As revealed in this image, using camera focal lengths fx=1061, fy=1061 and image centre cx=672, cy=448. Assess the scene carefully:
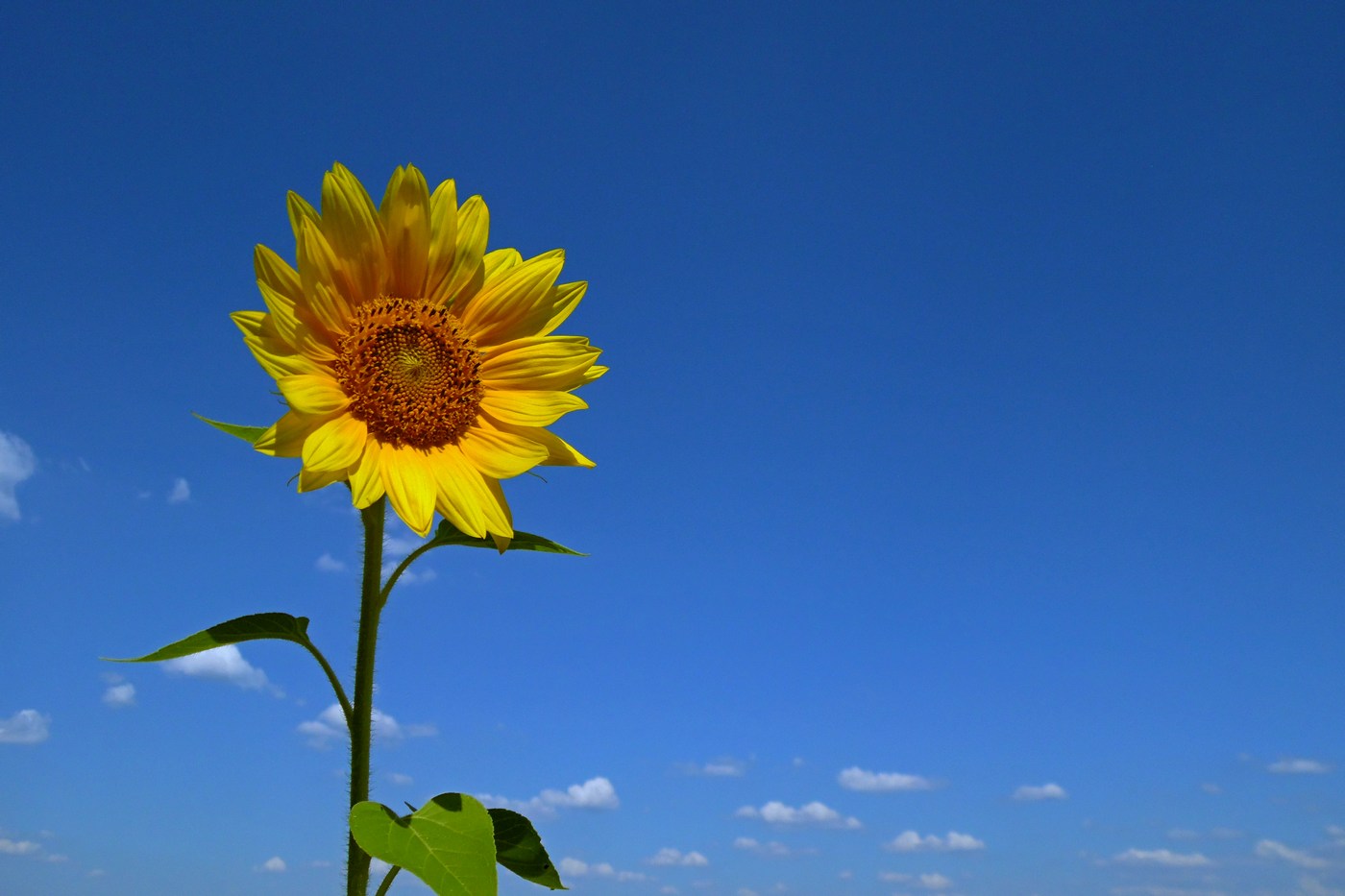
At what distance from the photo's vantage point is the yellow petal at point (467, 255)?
3.60 m

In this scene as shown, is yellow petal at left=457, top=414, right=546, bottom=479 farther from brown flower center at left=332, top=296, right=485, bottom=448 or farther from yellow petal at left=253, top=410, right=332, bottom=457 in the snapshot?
yellow petal at left=253, top=410, right=332, bottom=457

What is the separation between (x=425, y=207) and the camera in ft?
11.5

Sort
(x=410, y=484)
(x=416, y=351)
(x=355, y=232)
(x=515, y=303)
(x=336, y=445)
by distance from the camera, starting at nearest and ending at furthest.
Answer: (x=336, y=445) → (x=410, y=484) → (x=355, y=232) → (x=416, y=351) → (x=515, y=303)

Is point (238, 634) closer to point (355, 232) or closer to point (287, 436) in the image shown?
point (287, 436)

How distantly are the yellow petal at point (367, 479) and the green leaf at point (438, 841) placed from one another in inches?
35.9

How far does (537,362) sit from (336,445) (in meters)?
0.81

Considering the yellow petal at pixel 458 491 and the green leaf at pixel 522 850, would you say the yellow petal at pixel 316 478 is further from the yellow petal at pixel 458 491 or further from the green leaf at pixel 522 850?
the green leaf at pixel 522 850

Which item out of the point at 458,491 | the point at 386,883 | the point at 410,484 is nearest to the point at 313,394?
the point at 410,484

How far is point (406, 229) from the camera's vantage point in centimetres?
353

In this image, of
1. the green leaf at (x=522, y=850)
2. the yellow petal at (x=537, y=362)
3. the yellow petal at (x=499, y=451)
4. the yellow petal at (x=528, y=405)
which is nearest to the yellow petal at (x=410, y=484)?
the yellow petal at (x=499, y=451)

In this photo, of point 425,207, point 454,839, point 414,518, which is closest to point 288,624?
point 414,518

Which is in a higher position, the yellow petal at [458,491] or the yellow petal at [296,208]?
the yellow petal at [296,208]

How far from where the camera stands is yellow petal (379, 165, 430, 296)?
347 centimetres

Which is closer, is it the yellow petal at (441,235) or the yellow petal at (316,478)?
the yellow petal at (316,478)
